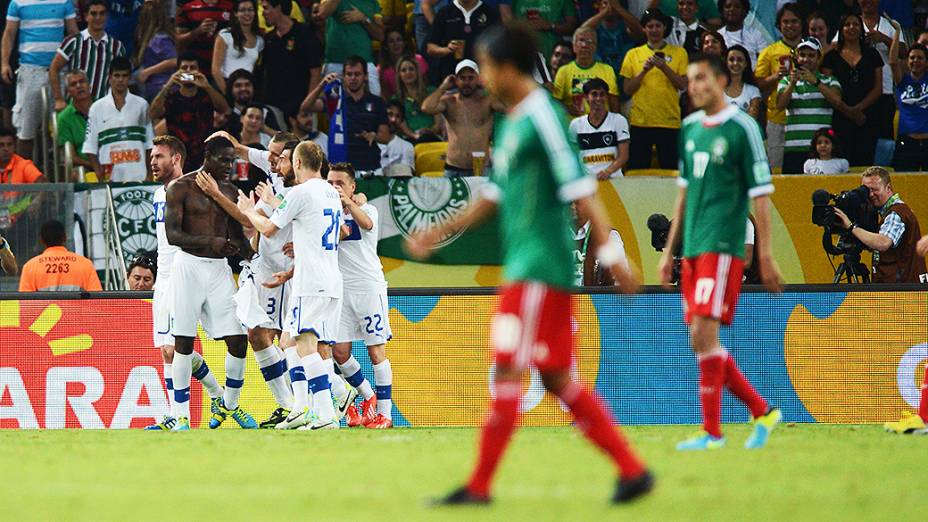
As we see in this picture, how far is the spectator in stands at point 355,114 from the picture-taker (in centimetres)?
1791

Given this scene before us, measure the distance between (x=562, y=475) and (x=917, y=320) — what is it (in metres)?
7.25

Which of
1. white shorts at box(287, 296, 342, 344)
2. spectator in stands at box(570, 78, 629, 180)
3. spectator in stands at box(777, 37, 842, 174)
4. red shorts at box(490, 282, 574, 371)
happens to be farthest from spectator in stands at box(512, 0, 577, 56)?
red shorts at box(490, 282, 574, 371)

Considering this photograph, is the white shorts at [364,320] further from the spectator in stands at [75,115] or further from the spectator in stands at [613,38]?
the spectator in stands at [613,38]

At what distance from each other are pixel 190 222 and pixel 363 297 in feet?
5.87

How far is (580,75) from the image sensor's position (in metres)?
18.0

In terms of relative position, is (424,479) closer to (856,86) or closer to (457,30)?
(856,86)

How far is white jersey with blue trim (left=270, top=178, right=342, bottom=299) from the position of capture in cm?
1195

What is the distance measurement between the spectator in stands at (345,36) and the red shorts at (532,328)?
42.1 ft

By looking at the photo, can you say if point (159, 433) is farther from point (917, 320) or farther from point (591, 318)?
point (917, 320)

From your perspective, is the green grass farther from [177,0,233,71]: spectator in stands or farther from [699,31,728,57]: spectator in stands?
[177,0,233,71]: spectator in stands

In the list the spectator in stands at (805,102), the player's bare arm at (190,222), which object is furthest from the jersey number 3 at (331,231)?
the spectator in stands at (805,102)

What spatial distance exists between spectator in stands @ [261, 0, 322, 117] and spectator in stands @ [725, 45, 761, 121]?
5.48 meters

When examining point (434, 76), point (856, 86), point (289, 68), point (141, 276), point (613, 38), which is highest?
point (613, 38)

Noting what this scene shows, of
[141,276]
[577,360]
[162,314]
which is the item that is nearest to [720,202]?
[577,360]
